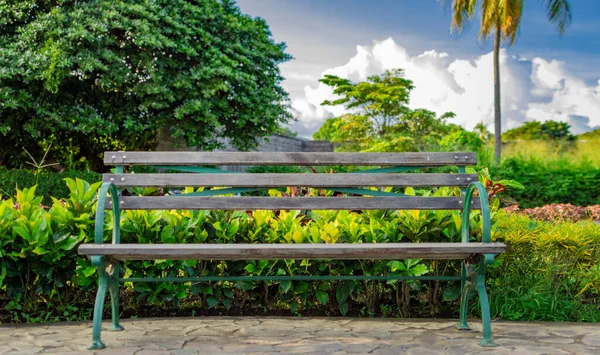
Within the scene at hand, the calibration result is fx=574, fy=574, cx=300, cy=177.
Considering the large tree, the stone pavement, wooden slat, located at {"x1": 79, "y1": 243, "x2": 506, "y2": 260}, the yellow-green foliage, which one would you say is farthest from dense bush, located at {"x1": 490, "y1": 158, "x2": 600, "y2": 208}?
wooden slat, located at {"x1": 79, "y1": 243, "x2": 506, "y2": 260}

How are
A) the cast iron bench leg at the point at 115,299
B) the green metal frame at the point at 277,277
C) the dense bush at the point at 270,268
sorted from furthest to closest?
1. the dense bush at the point at 270,268
2. the cast iron bench leg at the point at 115,299
3. the green metal frame at the point at 277,277

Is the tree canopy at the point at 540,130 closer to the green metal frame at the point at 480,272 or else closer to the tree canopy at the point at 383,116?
the tree canopy at the point at 383,116

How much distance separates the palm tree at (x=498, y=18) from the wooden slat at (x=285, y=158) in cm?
1980

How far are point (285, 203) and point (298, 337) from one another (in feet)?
2.53

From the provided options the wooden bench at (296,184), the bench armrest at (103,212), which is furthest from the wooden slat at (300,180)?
the bench armrest at (103,212)

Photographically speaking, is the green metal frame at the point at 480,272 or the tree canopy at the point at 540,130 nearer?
the green metal frame at the point at 480,272

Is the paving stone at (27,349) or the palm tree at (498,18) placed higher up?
the palm tree at (498,18)

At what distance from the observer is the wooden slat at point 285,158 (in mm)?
3430

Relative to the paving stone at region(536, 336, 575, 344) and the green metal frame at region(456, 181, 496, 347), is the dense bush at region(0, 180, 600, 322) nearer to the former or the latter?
the green metal frame at region(456, 181, 496, 347)

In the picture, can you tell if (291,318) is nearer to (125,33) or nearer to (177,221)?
(177,221)

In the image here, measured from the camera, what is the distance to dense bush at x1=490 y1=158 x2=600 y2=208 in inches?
527

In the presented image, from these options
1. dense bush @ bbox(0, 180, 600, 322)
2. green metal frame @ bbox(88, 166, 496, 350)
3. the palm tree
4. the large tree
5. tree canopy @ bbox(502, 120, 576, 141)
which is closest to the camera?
green metal frame @ bbox(88, 166, 496, 350)

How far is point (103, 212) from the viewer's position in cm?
299

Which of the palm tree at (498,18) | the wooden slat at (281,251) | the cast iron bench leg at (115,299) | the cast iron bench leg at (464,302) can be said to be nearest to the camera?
the wooden slat at (281,251)
